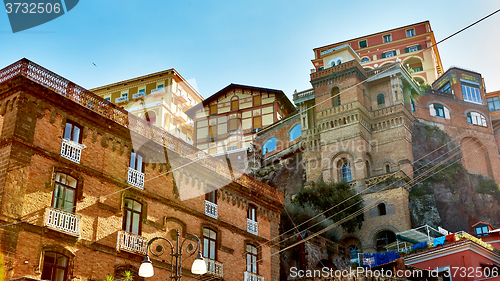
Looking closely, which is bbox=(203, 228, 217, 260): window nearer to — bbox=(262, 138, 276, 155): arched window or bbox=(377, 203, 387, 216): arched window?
bbox=(377, 203, 387, 216): arched window

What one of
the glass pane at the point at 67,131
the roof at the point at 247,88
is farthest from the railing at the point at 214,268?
the roof at the point at 247,88

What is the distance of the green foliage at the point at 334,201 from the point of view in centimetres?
4050

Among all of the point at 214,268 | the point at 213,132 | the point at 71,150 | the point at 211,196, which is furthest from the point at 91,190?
the point at 213,132

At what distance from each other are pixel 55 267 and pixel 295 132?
39.6 metres

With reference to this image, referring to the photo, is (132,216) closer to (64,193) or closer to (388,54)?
(64,193)

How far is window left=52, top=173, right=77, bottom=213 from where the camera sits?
17.9 meters

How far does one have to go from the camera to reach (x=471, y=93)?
193 feet

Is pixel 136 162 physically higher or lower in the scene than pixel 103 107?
lower

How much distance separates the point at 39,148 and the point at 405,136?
36.2 meters

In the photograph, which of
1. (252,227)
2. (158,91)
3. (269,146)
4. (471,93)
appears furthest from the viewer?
(158,91)

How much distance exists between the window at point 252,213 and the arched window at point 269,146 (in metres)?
30.8

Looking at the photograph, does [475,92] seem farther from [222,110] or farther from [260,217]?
[260,217]

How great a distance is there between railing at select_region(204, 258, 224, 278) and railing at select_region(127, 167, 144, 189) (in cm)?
439

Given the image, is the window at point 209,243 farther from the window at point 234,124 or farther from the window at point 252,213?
the window at point 234,124
